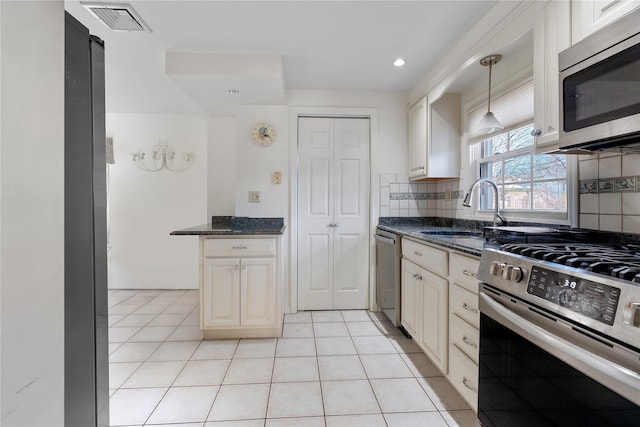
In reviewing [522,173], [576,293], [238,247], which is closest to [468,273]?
[576,293]

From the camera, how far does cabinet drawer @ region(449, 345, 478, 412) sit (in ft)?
4.75

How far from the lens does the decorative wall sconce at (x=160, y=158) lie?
3.82m

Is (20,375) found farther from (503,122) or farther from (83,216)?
(503,122)

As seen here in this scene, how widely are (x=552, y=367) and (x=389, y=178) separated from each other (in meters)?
2.38

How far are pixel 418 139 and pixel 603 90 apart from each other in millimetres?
1896

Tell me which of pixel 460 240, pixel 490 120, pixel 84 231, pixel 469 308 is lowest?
pixel 469 308

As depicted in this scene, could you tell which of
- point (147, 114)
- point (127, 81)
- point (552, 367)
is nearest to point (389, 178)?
point (552, 367)

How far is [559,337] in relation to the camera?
0.94m

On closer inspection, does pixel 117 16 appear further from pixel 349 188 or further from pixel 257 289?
pixel 349 188

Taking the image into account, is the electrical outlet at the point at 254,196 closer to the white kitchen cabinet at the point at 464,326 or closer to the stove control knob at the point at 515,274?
the white kitchen cabinet at the point at 464,326

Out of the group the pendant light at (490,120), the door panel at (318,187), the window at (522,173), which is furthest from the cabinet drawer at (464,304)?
the door panel at (318,187)

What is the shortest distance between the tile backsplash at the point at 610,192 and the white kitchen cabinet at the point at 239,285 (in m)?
1.95

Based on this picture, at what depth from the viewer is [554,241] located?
1417 mm

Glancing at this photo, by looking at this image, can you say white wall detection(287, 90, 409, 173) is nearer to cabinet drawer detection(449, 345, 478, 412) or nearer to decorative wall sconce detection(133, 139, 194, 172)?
cabinet drawer detection(449, 345, 478, 412)
